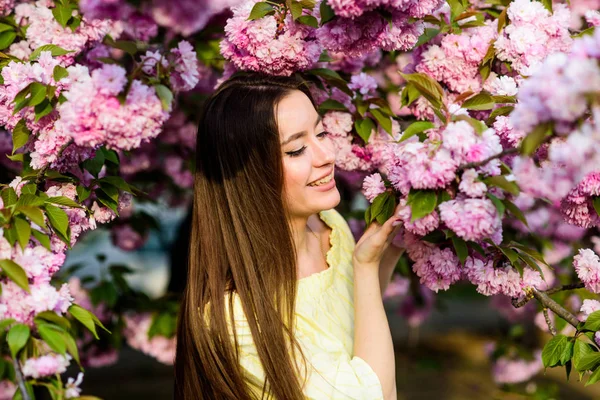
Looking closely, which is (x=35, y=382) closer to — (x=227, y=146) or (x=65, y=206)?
(x=65, y=206)

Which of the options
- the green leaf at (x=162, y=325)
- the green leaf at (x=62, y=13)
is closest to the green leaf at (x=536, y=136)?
the green leaf at (x=62, y=13)

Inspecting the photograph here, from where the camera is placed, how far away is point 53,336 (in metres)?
1.52

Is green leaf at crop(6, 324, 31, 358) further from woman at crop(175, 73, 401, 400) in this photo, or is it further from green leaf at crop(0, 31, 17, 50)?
green leaf at crop(0, 31, 17, 50)

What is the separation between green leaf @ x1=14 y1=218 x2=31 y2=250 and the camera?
159cm

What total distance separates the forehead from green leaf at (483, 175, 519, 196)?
73 cm

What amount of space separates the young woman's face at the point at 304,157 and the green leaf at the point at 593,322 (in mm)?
783

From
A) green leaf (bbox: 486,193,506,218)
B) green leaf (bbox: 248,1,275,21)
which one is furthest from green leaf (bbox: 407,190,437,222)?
green leaf (bbox: 248,1,275,21)

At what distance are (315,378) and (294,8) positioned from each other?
1.05 metres

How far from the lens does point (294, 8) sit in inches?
75.1

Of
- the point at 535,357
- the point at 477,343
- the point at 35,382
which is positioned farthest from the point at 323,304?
the point at 477,343

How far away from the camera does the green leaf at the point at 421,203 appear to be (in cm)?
157

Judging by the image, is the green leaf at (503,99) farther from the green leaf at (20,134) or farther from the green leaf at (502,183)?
the green leaf at (20,134)

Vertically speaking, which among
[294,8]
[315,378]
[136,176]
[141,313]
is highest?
[294,8]

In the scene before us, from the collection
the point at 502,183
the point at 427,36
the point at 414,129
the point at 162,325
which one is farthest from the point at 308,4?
the point at 162,325
